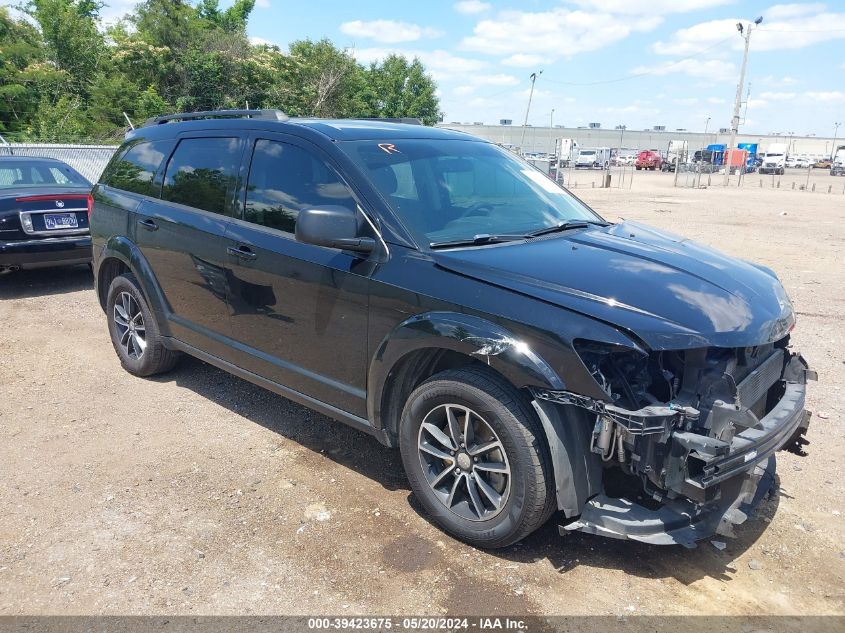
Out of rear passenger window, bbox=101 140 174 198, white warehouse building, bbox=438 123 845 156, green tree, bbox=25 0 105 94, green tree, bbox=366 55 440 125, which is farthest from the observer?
white warehouse building, bbox=438 123 845 156

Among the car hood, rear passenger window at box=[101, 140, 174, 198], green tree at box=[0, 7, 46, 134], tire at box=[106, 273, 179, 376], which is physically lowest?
tire at box=[106, 273, 179, 376]

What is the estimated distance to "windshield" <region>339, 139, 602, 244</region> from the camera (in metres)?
3.54

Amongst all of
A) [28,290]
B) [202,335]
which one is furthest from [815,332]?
[28,290]

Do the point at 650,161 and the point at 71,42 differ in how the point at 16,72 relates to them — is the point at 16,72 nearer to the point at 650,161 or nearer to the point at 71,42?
the point at 71,42

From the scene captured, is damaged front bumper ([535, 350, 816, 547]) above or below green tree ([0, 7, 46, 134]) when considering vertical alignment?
below

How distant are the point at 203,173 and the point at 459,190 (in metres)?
1.81

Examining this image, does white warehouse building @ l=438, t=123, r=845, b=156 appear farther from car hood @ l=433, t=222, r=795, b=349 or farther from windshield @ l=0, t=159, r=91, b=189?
car hood @ l=433, t=222, r=795, b=349

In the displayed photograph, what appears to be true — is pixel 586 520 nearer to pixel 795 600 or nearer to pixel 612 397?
pixel 612 397

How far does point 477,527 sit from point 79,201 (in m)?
7.13

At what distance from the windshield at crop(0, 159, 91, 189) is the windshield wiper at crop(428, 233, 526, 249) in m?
7.09

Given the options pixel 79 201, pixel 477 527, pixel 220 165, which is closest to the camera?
pixel 477 527

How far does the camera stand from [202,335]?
4562mm

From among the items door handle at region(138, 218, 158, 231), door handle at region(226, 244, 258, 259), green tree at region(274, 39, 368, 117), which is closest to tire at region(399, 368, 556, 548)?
door handle at region(226, 244, 258, 259)

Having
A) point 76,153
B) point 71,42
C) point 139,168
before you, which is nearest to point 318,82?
point 71,42
